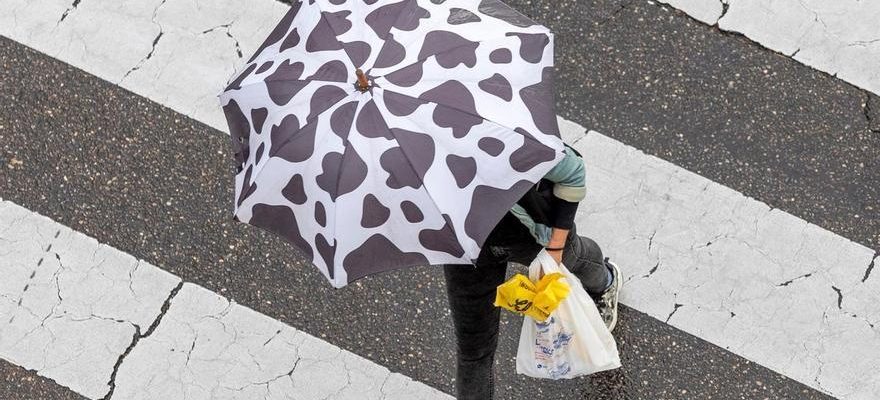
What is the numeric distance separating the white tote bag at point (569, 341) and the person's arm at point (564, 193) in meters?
0.16

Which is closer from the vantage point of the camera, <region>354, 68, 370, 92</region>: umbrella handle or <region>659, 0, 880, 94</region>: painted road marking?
<region>354, 68, 370, 92</region>: umbrella handle

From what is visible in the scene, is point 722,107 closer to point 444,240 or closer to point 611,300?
point 611,300

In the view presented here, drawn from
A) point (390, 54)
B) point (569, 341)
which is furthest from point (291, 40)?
point (569, 341)

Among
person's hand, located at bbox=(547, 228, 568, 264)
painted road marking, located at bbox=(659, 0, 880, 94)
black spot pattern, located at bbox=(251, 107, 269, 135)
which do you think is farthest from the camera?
painted road marking, located at bbox=(659, 0, 880, 94)

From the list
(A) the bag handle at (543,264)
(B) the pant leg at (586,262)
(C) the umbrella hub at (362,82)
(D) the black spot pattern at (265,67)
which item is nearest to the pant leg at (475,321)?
(A) the bag handle at (543,264)

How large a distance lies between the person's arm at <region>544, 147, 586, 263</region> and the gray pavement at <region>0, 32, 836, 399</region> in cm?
121

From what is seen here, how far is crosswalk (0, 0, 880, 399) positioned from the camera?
15.0ft

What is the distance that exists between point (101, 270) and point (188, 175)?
579mm

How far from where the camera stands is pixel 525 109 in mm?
3057

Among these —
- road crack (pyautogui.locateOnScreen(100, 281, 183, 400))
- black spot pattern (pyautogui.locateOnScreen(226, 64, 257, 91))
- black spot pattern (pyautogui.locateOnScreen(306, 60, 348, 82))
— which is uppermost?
black spot pattern (pyautogui.locateOnScreen(306, 60, 348, 82))

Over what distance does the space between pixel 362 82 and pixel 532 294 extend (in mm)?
1005

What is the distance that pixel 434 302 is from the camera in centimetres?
466

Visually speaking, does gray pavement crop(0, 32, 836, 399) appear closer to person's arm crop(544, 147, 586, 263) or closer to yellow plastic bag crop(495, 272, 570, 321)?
yellow plastic bag crop(495, 272, 570, 321)

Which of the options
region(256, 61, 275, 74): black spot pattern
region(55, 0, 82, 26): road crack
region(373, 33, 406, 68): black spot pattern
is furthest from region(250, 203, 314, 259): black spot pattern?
region(55, 0, 82, 26): road crack
